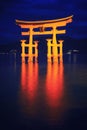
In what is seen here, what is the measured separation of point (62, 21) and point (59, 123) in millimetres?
9966

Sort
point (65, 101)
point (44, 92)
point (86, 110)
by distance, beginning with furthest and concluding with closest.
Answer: point (44, 92) < point (65, 101) < point (86, 110)

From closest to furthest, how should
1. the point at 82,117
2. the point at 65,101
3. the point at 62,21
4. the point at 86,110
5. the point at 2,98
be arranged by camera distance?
the point at 82,117, the point at 86,110, the point at 65,101, the point at 2,98, the point at 62,21

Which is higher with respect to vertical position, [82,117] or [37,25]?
[37,25]

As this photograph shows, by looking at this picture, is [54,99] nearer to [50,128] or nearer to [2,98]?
[2,98]

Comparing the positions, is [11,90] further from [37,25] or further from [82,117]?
[37,25]

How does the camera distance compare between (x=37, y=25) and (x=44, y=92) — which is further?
(x=37, y=25)

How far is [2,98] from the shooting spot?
148 inches

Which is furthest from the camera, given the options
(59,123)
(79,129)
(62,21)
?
(62,21)

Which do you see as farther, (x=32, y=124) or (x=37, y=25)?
(x=37, y=25)

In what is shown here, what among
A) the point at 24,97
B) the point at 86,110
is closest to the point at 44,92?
the point at 24,97

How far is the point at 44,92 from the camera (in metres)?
4.22

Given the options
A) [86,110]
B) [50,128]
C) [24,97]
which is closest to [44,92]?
[24,97]

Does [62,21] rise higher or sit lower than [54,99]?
higher

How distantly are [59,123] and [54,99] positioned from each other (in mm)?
1100
